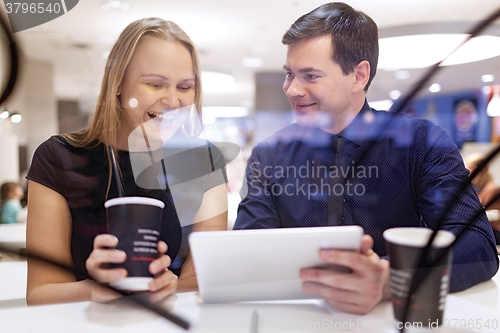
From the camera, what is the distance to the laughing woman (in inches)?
21.2

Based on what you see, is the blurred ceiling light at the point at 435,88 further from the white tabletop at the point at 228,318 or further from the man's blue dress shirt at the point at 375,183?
the white tabletop at the point at 228,318

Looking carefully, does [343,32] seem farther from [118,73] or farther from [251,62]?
[118,73]

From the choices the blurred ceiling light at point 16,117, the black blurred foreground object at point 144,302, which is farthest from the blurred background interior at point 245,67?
the black blurred foreground object at point 144,302

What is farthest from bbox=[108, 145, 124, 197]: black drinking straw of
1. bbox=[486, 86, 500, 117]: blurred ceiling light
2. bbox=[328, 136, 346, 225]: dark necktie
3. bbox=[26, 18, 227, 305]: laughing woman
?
bbox=[486, 86, 500, 117]: blurred ceiling light

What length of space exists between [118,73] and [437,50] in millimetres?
492

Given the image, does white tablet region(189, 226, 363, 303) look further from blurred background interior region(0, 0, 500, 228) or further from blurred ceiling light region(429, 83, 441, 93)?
blurred ceiling light region(429, 83, 441, 93)

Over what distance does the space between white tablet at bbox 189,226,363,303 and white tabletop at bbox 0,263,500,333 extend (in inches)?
0.9

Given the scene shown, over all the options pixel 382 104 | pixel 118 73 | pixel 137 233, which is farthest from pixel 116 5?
pixel 382 104

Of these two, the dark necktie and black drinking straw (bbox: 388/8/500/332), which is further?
the dark necktie

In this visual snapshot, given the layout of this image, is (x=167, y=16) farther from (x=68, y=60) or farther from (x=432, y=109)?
(x=432, y=109)

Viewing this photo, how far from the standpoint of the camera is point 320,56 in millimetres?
568

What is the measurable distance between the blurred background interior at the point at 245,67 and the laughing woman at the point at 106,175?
0.06 ft

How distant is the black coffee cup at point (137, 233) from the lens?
1.61 ft

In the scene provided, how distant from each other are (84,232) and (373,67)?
54cm
